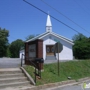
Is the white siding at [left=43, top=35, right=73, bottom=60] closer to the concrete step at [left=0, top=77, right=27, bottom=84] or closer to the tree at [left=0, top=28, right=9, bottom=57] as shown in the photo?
the concrete step at [left=0, top=77, right=27, bottom=84]

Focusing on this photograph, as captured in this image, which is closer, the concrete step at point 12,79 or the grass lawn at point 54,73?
the concrete step at point 12,79

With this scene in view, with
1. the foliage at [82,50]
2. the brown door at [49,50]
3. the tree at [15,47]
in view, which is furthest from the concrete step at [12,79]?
the tree at [15,47]

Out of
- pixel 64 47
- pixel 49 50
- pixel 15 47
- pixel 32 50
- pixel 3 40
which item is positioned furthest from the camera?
pixel 15 47

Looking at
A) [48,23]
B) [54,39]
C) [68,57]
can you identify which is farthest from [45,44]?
[48,23]

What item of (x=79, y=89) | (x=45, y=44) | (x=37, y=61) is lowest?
(x=79, y=89)

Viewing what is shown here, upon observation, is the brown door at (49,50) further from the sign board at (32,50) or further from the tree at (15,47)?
the tree at (15,47)

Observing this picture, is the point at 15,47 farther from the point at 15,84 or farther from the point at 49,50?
the point at 15,84

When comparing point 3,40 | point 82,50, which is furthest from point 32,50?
point 3,40

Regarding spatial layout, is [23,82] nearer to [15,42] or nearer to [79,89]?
[79,89]

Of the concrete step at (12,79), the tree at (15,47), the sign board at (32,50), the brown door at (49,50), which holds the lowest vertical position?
the concrete step at (12,79)

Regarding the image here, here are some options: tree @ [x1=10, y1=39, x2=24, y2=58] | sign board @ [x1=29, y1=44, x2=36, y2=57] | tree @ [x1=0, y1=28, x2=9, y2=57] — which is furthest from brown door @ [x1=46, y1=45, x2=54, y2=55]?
tree @ [x1=10, y1=39, x2=24, y2=58]

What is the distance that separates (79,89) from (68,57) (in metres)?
22.7

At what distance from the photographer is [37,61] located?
44.0 feet

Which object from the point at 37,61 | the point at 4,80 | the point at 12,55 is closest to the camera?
the point at 4,80
